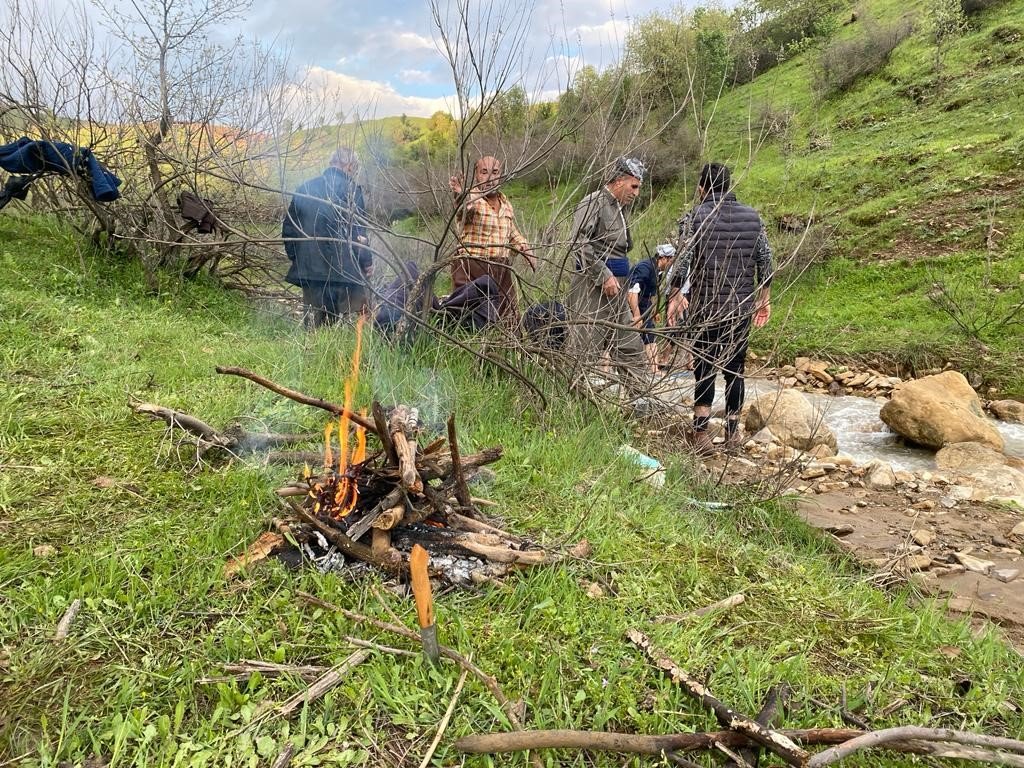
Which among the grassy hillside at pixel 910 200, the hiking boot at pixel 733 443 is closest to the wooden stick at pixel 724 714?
the hiking boot at pixel 733 443

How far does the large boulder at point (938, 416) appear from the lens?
6.46 metres

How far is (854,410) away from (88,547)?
27.9ft

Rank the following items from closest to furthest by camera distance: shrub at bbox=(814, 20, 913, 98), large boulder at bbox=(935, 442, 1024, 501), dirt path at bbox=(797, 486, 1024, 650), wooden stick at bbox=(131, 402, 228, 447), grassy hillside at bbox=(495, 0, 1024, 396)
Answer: wooden stick at bbox=(131, 402, 228, 447), dirt path at bbox=(797, 486, 1024, 650), large boulder at bbox=(935, 442, 1024, 501), grassy hillside at bbox=(495, 0, 1024, 396), shrub at bbox=(814, 20, 913, 98)

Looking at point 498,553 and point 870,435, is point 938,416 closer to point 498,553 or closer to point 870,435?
point 870,435

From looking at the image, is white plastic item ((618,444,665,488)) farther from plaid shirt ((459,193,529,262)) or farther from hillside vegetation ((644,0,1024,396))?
hillside vegetation ((644,0,1024,396))

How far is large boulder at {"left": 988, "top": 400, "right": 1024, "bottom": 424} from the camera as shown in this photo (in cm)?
750

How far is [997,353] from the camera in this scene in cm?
854

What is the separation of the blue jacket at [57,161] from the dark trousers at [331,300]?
7.98 ft

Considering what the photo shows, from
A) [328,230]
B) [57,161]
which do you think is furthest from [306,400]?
[57,161]

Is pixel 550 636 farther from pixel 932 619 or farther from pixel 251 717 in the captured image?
pixel 932 619

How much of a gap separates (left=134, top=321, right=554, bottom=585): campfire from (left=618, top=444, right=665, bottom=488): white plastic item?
1438 millimetres

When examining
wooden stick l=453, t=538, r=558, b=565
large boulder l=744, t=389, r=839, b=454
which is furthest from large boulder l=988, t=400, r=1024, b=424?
wooden stick l=453, t=538, r=558, b=565

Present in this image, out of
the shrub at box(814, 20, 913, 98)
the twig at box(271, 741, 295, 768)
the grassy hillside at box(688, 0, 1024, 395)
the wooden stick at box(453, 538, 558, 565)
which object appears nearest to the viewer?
the twig at box(271, 741, 295, 768)

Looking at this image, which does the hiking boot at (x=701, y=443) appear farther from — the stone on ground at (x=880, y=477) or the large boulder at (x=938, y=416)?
the large boulder at (x=938, y=416)
